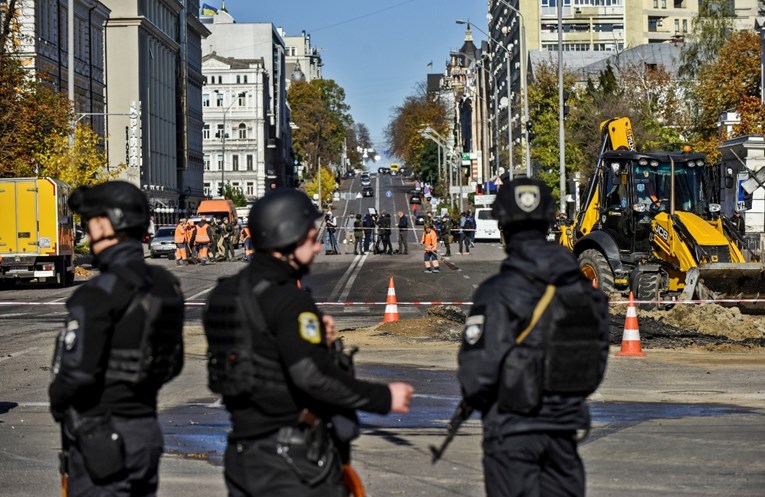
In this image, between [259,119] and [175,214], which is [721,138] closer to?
[175,214]

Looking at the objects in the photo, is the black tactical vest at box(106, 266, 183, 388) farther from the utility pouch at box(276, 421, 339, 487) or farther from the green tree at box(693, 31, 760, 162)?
the green tree at box(693, 31, 760, 162)

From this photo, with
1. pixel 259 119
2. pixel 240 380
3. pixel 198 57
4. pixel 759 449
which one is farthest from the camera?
pixel 259 119

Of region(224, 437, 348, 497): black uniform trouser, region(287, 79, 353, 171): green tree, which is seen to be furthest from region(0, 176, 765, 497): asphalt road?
region(287, 79, 353, 171): green tree

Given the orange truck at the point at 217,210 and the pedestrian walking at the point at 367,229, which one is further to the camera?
the orange truck at the point at 217,210

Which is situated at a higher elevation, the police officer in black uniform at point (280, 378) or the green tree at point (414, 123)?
the green tree at point (414, 123)

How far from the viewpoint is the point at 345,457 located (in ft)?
17.5

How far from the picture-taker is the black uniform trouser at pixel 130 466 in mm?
5566

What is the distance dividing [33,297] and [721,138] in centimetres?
3737

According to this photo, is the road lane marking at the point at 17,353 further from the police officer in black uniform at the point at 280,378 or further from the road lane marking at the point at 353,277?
the police officer in black uniform at the point at 280,378

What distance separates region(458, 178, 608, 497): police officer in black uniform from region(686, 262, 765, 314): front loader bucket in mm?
17666

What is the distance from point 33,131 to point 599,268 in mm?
25261

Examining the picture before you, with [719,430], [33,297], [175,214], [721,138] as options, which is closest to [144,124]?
[175,214]

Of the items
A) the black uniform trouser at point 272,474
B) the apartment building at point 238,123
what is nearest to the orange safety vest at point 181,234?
the black uniform trouser at point 272,474

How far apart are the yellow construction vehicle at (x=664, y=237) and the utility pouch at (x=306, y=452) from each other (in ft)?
60.3
